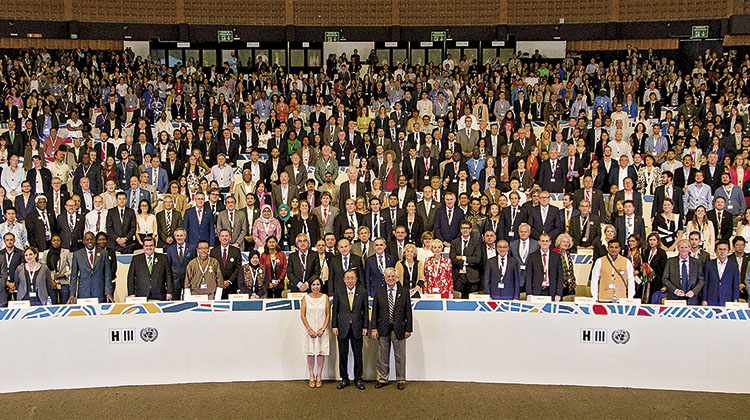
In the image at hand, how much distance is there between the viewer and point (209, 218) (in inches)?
397

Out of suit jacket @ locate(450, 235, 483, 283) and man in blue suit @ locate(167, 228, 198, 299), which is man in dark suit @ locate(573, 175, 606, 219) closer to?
suit jacket @ locate(450, 235, 483, 283)

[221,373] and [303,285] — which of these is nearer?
[221,373]

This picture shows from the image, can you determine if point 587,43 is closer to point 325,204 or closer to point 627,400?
point 325,204

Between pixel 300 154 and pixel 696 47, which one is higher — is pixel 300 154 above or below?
below

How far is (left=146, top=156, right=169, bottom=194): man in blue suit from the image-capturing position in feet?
38.8

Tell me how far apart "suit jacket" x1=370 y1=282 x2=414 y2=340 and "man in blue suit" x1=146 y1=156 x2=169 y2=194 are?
5.56 metres

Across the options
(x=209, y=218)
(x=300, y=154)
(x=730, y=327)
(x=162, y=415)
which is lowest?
(x=162, y=415)

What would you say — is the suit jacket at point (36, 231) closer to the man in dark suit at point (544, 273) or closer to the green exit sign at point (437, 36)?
the man in dark suit at point (544, 273)

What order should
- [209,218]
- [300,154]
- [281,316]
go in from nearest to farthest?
1. [281,316]
2. [209,218]
3. [300,154]

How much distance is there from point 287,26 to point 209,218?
14354mm

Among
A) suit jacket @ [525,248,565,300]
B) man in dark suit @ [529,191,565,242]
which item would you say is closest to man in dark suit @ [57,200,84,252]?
suit jacket @ [525,248,565,300]

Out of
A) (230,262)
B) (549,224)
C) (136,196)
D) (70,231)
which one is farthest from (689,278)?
(70,231)

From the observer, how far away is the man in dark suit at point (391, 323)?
745cm

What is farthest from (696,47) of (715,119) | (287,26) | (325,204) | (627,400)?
(627,400)
